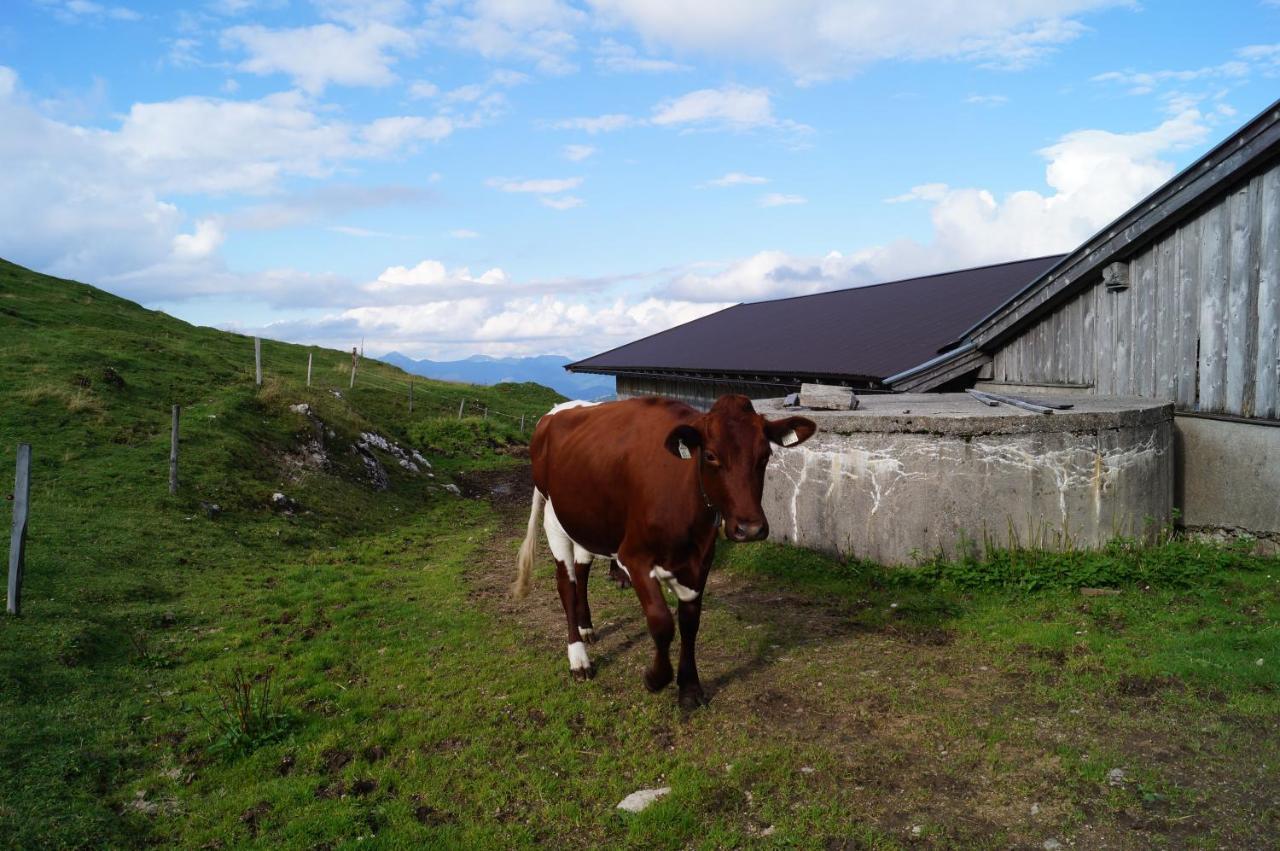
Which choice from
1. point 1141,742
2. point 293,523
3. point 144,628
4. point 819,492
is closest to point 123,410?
point 293,523

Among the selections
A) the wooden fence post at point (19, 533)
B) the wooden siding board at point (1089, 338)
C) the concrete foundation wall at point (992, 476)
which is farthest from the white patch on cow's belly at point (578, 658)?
the wooden siding board at point (1089, 338)

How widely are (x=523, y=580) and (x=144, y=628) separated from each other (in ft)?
13.5

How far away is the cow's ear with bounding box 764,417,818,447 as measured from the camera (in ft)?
19.0

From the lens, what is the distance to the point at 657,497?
608 cm

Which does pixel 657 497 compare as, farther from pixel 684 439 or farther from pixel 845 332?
pixel 845 332

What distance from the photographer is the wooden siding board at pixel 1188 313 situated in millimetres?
9875

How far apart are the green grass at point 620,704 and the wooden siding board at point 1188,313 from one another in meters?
2.19

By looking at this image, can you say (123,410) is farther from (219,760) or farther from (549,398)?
(549,398)

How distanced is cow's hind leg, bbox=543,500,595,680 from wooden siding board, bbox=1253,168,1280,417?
8376 mm

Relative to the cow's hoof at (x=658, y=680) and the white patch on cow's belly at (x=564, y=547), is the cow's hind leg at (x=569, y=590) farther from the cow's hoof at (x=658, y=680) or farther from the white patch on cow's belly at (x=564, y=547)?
the cow's hoof at (x=658, y=680)

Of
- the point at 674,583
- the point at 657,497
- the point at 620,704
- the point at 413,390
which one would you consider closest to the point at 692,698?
the point at 620,704

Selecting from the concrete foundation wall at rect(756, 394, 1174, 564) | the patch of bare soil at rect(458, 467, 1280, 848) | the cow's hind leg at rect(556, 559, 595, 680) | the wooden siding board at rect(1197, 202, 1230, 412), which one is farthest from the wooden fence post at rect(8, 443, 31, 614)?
the wooden siding board at rect(1197, 202, 1230, 412)

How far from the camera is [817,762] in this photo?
17.1ft

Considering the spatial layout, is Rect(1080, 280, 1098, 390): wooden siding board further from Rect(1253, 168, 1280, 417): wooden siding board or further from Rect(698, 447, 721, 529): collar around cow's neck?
Rect(698, 447, 721, 529): collar around cow's neck
